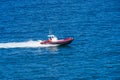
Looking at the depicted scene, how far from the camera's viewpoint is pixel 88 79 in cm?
17038

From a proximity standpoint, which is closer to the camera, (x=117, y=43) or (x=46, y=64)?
(x=46, y=64)

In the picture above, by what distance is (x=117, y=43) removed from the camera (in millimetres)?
199125

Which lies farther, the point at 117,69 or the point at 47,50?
the point at 47,50

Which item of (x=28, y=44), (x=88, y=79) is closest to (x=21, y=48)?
(x=28, y=44)

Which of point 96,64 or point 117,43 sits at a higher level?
point 117,43

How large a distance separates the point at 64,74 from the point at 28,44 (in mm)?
26421

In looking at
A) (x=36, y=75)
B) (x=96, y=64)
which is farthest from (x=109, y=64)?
(x=36, y=75)

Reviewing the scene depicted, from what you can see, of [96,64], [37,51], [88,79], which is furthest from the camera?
[37,51]

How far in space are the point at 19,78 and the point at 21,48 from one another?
25.7 meters

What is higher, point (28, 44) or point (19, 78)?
point (28, 44)

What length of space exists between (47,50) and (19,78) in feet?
84.5

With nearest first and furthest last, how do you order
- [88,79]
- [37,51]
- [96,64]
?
[88,79] < [96,64] < [37,51]

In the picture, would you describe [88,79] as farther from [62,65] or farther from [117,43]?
[117,43]

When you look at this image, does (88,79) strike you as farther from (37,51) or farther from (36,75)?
(37,51)
